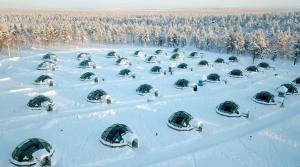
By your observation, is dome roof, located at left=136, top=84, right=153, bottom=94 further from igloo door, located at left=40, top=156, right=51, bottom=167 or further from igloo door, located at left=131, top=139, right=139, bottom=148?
igloo door, located at left=40, top=156, right=51, bottom=167

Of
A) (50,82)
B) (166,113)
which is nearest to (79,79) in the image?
(50,82)

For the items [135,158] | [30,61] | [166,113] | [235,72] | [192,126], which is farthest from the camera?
[30,61]

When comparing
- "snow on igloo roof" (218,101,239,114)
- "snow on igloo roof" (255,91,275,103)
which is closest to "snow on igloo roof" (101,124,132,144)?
"snow on igloo roof" (218,101,239,114)

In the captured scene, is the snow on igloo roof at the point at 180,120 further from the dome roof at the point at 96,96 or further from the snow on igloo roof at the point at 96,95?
the snow on igloo roof at the point at 96,95

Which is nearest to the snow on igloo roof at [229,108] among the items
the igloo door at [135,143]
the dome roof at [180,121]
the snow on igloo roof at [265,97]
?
the dome roof at [180,121]

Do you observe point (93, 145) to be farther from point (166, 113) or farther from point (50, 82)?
point (50, 82)
